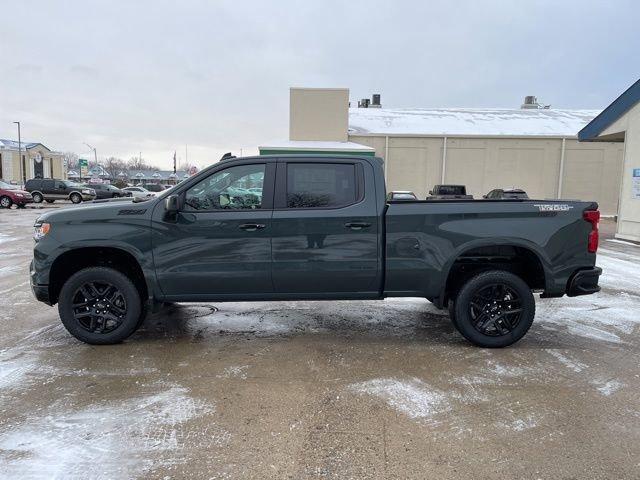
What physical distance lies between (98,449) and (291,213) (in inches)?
104

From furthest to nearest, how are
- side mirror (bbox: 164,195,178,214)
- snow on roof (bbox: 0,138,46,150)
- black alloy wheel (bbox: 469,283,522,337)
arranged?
snow on roof (bbox: 0,138,46,150) < black alloy wheel (bbox: 469,283,522,337) < side mirror (bbox: 164,195,178,214)

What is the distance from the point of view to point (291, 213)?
486 centimetres

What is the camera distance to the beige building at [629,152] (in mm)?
14547

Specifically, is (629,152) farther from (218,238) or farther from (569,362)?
(218,238)

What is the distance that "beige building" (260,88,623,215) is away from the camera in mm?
26797

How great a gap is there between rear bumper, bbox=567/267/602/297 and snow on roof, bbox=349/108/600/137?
22803mm

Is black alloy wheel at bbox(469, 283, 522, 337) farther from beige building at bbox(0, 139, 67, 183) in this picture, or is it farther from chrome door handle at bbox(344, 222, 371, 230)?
beige building at bbox(0, 139, 67, 183)

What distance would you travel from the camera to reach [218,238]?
15.9 ft

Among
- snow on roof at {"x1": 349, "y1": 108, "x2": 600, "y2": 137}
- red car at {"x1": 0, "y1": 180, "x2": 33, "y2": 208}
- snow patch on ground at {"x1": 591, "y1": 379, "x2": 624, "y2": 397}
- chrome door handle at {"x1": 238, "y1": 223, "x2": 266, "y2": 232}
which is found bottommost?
snow patch on ground at {"x1": 591, "y1": 379, "x2": 624, "y2": 397}

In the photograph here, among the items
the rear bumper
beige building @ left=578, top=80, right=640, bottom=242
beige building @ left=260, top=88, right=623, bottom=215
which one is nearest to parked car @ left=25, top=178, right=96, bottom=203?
beige building @ left=260, top=88, right=623, bottom=215

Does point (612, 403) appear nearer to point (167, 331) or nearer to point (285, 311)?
point (285, 311)

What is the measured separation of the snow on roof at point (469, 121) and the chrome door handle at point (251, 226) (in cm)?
2326

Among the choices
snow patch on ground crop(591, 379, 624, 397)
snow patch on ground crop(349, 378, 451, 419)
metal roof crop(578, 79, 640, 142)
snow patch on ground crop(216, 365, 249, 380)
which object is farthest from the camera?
metal roof crop(578, 79, 640, 142)

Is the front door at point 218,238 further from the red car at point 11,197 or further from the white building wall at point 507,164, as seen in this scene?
the red car at point 11,197
